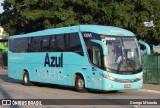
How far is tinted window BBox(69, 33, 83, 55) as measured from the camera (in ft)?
64.6

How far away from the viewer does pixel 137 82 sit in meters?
18.6

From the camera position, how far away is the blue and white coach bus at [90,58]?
59.3 feet

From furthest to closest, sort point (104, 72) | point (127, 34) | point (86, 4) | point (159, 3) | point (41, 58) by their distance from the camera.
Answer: point (159, 3) → point (86, 4) → point (41, 58) → point (127, 34) → point (104, 72)

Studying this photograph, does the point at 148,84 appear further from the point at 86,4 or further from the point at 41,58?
the point at 86,4

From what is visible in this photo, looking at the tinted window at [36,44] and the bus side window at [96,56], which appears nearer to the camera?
the bus side window at [96,56]

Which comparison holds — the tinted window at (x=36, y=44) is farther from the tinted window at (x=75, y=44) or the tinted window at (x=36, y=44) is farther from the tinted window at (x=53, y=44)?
the tinted window at (x=75, y=44)

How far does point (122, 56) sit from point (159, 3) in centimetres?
2088

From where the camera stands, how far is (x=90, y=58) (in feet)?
61.9

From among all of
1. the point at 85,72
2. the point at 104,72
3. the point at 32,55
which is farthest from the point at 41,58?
the point at 104,72

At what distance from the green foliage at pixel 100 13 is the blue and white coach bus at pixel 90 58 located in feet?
40.6

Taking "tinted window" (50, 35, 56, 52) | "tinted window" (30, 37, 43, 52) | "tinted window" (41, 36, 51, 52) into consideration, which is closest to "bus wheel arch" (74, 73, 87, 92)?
"tinted window" (50, 35, 56, 52)

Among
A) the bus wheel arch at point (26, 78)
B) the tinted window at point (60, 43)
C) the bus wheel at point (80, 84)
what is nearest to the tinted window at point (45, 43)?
the tinted window at point (60, 43)

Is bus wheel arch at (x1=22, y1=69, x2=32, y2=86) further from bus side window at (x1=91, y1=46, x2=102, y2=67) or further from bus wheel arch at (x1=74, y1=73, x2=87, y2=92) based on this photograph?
bus side window at (x1=91, y1=46, x2=102, y2=67)

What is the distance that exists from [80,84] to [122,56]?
2679mm
